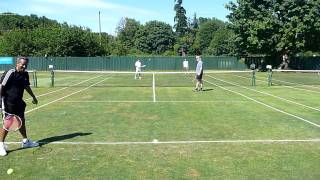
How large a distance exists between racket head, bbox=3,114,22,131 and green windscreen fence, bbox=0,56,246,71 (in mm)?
59338

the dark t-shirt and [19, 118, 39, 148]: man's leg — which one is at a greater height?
the dark t-shirt

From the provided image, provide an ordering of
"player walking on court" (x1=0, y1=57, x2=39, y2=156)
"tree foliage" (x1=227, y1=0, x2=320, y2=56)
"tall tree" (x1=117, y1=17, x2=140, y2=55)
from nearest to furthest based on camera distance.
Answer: "player walking on court" (x1=0, y1=57, x2=39, y2=156)
"tree foliage" (x1=227, y1=0, x2=320, y2=56)
"tall tree" (x1=117, y1=17, x2=140, y2=55)

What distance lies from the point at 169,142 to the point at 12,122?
133 inches

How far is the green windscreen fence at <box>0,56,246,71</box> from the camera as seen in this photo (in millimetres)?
69312

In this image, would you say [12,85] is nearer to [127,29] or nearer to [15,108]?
[15,108]

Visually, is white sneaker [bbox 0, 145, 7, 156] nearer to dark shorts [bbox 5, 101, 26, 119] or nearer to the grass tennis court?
the grass tennis court

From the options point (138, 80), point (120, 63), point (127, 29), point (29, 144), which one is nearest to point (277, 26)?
point (120, 63)

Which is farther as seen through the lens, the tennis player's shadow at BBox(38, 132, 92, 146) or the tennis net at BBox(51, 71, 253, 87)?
the tennis net at BBox(51, 71, 253, 87)

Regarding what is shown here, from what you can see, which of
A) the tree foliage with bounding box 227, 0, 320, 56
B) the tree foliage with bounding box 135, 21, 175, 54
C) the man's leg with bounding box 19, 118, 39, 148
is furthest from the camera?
the tree foliage with bounding box 135, 21, 175, 54

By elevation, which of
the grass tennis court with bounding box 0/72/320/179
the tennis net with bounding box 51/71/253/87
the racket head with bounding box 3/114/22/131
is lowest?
the tennis net with bounding box 51/71/253/87

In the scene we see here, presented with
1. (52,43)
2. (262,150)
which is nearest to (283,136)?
(262,150)

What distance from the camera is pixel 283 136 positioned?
469 inches

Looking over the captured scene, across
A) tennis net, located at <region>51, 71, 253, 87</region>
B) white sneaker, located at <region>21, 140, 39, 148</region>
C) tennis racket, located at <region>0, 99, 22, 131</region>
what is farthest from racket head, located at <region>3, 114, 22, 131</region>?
tennis net, located at <region>51, 71, 253, 87</region>

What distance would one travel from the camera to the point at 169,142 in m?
11.1
